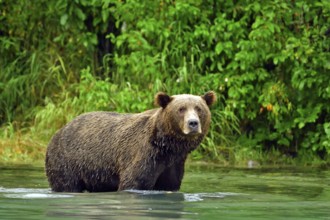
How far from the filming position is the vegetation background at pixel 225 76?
15555 millimetres

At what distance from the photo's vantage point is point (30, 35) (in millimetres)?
18094

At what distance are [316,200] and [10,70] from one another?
26.7 ft

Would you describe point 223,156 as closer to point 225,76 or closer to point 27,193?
point 225,76

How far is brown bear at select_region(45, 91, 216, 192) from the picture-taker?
1084 cm

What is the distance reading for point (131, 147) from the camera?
36.2ft

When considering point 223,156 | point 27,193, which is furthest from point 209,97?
point 223,156

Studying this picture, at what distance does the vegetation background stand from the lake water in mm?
2081

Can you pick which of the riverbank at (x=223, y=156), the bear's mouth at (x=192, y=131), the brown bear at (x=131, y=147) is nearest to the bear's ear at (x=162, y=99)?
the brown bear at (x=131, y=147)

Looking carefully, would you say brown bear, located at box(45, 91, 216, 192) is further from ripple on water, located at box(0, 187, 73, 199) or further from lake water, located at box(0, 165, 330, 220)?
ripple on water, located at box(0, 187, 73, 199)

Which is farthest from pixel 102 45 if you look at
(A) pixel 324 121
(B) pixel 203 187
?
(B) pixel 203 187

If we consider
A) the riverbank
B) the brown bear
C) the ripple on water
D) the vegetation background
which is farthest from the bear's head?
the vegetation background

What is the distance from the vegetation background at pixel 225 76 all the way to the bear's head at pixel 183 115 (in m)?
4.42

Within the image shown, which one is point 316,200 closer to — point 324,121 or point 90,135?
point 90,135

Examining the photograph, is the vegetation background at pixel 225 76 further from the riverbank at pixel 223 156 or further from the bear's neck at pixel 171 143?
the bear's neck at pixel 171 143
